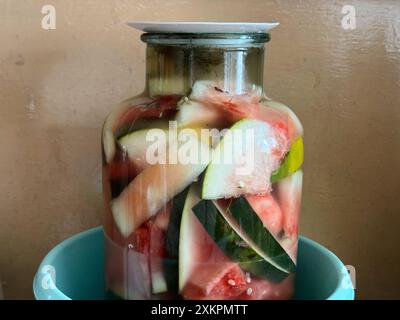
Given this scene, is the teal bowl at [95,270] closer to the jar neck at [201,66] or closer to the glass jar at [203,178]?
the glass jar at [203,178]

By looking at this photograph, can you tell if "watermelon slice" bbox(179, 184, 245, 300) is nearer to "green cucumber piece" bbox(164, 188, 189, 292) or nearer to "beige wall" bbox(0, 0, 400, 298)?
"green cucumber piece" bbox(164, 188, 189, 292)

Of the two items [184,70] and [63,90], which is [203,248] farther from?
[63,90]

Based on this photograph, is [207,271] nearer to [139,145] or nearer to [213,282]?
[213,282]

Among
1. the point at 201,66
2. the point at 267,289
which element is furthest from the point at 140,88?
the point at 267,289

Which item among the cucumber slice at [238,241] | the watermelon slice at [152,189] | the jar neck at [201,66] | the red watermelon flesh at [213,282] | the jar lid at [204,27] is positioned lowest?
the red watermelon flesh at [213,282]

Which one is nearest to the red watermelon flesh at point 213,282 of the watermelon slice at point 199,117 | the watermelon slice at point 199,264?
the watermelon slice at point 199,264
